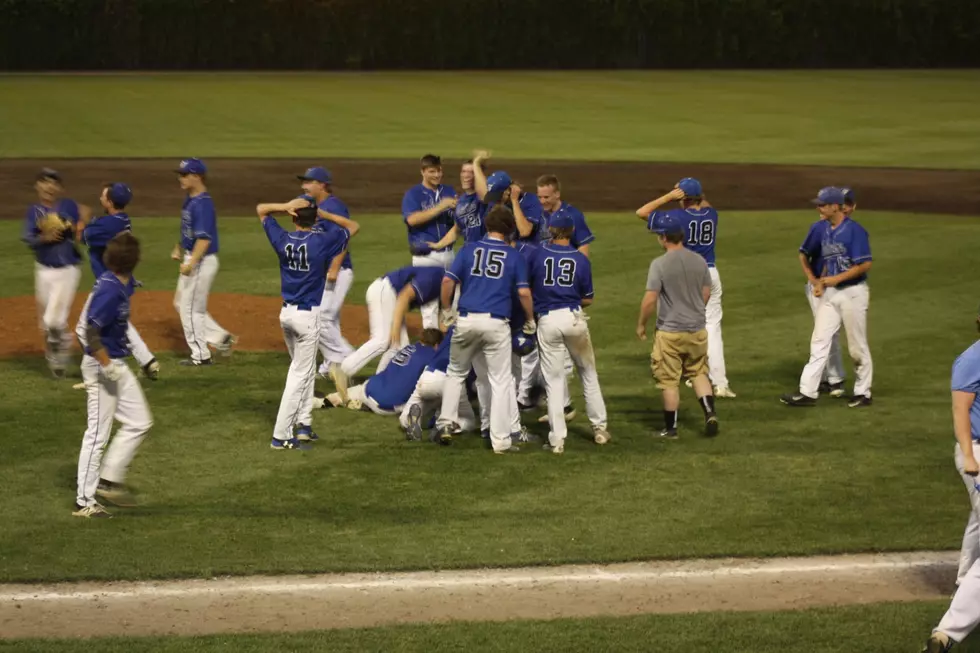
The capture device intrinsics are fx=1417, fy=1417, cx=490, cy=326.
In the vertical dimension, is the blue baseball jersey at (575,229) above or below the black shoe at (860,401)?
above

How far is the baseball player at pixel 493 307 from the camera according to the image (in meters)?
10.7

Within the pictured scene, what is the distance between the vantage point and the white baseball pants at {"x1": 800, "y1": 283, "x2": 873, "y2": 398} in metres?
12.5

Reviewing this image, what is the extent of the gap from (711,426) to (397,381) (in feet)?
8.76

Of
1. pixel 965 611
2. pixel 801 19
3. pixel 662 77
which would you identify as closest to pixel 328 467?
pixel 965 611

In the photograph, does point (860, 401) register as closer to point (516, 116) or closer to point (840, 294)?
point (840, 294)

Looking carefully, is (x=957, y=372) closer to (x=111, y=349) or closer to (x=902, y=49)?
(x=111, y=349)

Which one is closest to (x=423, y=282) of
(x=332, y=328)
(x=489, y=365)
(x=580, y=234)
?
(x=332, y=328)

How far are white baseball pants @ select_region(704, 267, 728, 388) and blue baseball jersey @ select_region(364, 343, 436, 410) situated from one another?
8.55 feet

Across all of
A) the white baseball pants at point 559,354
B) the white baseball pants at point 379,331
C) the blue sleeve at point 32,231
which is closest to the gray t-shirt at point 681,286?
the white baseball pants at point 559,354

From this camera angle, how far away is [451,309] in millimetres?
11656

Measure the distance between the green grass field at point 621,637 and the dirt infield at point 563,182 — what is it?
1641 cm

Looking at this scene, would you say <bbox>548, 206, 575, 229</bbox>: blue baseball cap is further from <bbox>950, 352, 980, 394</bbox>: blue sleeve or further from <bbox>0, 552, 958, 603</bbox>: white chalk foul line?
<bbox>950, 352, 980, 394</bbox>: blue sleeve

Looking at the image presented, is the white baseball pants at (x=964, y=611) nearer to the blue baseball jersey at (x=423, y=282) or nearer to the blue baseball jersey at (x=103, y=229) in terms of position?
the blue baseball jersey at (x=423, y=282)

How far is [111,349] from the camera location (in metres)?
9.34
